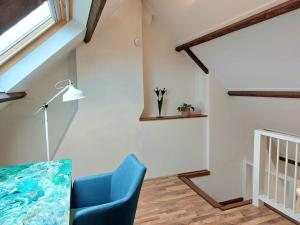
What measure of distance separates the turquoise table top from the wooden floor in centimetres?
113

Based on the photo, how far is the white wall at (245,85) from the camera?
7.84 feet

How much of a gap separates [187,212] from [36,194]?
5.82ft

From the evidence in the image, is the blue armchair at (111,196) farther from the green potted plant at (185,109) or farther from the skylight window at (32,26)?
the green potted plant at (185,109)

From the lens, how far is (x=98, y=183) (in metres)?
1.96

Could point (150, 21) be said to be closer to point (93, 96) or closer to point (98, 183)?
point (93, 96)

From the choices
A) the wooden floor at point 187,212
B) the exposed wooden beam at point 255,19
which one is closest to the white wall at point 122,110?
the wooden floor at point 187,212

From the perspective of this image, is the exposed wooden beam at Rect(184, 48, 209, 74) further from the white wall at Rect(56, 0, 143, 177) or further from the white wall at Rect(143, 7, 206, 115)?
the white wall at Rect(56, 0, 143, 177)

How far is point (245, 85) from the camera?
344 centimetres

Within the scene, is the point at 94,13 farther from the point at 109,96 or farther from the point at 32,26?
the point at 109,96

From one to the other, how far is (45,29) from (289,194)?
170 inches

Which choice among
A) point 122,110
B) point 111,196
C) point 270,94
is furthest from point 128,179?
point 270,94

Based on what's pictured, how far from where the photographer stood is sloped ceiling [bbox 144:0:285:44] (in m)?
2.25

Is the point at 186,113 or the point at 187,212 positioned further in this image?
the point at 186,113

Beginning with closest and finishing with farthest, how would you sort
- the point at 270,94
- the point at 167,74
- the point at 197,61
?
the point at 270,94
the point at 197,61
the point at 167,74
